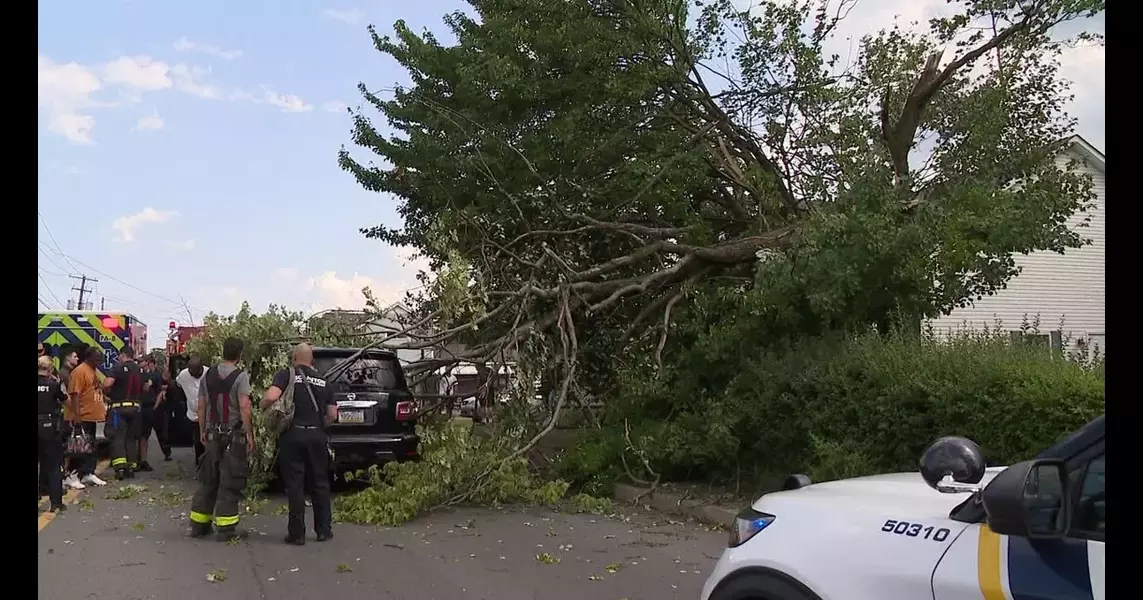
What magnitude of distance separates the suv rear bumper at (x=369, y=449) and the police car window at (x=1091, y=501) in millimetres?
8160

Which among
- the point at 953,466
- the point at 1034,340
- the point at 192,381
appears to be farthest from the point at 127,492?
the point at 953,466

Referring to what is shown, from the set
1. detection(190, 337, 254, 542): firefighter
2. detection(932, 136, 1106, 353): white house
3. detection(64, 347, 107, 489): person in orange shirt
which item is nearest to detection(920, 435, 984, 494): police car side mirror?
detection(190, 337, 254, 542): firefighter

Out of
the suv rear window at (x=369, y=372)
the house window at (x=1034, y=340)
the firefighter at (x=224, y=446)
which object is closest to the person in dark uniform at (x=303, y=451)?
the firefighter at (x=224, y=446)

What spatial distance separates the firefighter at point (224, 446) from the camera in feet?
26.1

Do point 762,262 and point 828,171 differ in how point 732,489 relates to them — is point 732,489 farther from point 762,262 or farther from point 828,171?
point 828,171

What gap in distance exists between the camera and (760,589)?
3441mm

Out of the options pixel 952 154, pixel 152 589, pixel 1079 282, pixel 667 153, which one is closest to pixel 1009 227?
pixel 952 154

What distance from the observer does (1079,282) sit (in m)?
23.8

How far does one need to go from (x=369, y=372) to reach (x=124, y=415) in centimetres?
366

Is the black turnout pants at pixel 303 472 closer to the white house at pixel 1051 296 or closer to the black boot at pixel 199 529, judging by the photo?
the black boot at pixel 199 529

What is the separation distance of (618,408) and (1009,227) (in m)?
4.81

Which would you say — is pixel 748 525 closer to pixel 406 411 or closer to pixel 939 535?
pixel 939 535

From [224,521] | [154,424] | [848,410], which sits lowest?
[224,521]

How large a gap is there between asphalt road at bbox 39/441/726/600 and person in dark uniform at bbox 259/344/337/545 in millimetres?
226
